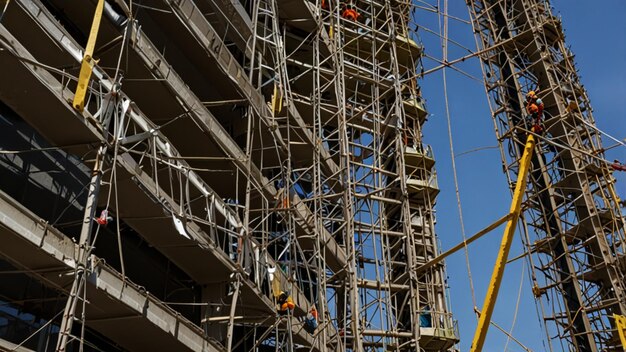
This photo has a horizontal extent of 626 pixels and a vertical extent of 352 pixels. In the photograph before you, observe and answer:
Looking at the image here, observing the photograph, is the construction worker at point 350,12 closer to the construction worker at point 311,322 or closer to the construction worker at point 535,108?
the construction worker at point 535,108

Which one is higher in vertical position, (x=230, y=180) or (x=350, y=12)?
(x=350, y=12)

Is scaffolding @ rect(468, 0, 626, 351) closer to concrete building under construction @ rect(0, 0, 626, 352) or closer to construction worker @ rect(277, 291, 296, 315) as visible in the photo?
concrete building under construction @ rect(0, 0, 626, 352)

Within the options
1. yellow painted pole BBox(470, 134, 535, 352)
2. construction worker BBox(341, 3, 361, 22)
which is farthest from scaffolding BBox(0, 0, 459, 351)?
yellow painted pole BBox(470, 134, 535, 352)

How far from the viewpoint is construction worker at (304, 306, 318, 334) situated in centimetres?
1892

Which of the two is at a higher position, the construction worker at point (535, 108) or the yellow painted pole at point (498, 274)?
the construction worker at point (535, 108)

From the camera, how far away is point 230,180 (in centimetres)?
1767

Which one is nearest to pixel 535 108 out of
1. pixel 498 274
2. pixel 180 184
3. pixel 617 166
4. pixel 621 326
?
pixel 617 166

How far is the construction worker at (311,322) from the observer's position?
1892 cm

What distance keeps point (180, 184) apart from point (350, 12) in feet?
51.0

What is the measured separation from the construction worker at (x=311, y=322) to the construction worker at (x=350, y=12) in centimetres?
1166

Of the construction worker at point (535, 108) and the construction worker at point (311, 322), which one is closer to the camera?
the construction worker at point (311, 322)

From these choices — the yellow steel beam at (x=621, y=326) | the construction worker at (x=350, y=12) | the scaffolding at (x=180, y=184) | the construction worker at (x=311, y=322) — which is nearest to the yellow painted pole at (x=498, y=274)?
the scaffolding at (x=180, y=184)

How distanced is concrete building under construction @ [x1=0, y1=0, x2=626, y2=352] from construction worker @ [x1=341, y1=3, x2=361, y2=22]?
189 mm

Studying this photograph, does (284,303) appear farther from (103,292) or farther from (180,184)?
(103,292)
